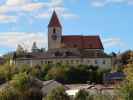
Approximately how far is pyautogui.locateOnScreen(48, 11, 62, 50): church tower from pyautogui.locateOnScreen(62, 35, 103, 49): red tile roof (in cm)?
146

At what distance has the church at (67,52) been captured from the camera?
477 ft

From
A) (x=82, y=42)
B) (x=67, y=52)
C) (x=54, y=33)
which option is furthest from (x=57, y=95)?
(x=54, y=33)

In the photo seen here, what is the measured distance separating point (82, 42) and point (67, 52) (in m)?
10.2

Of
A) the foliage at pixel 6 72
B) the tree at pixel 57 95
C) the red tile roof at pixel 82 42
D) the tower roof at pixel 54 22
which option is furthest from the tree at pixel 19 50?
the tree at pixel 57 95

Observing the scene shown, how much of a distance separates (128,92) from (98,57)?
300 ft

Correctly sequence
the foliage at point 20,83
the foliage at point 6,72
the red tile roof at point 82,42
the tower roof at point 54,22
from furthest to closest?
the tower roof at point 54,22, the red tile roof at point 82,42, the foliage at point 6,72, the foliage at point 20,83

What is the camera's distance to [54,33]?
162500 millimetres

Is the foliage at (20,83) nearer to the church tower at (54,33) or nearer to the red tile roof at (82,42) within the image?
the red tile roof at (82,42)

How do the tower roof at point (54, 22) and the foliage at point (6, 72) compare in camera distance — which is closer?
the foliage at point (6, 72)

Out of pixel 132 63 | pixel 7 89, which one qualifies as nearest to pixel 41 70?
pixel 7 89

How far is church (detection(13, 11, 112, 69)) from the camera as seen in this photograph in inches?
5728

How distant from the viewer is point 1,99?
68.4 meters

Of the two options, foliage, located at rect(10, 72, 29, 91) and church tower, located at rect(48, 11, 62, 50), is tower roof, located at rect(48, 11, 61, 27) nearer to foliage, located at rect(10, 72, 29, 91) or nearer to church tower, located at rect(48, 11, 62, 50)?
church tower, located at rect(48, 11, 62, 50)

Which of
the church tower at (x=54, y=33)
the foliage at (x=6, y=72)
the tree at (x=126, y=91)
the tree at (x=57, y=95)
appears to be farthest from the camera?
the church tower at (x=54, y=33)
